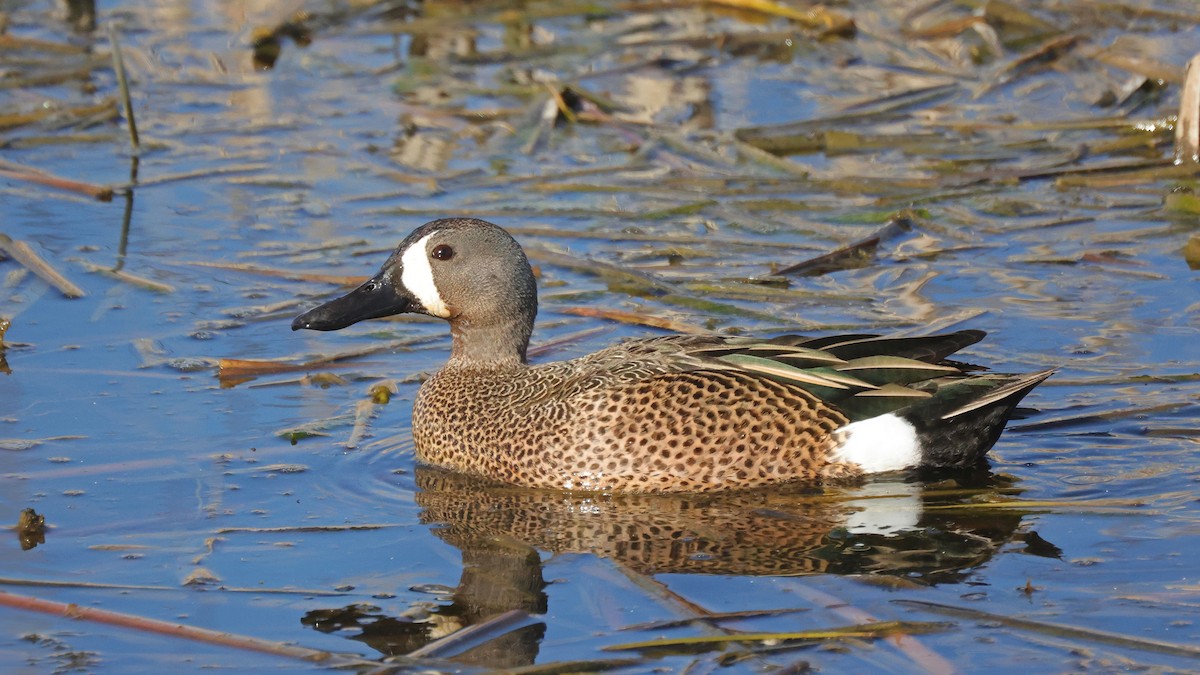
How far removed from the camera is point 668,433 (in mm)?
5699

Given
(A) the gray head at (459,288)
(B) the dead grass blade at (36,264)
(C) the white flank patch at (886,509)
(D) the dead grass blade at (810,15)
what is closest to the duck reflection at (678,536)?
(C) the white flank patch at (886,509)

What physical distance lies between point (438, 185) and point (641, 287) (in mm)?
1826

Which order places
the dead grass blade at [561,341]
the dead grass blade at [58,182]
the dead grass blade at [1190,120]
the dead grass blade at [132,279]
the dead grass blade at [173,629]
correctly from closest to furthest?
the dead grass blade at [173,629] → the dead grass blade at [561,341] → the dead grass blade at [132,279] → the dead grass blade at [1190,120] → the dead grass blade at [58,182]

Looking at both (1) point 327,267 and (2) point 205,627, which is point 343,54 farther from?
(2) point 205,627

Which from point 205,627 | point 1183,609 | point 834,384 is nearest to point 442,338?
point 834,384

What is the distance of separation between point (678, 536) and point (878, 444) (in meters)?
0.82

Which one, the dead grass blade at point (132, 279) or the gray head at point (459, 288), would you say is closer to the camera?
the gray head at point (459, 288)

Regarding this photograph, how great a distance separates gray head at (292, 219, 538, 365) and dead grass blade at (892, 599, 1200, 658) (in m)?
2.16

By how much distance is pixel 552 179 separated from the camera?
28.7ft

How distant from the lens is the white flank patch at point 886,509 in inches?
207

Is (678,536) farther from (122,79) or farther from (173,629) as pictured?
(122,79)

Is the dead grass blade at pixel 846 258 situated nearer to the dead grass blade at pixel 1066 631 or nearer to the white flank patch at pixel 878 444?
the white flank patch at pixel 878 444

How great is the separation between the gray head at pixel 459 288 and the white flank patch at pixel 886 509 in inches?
55.7

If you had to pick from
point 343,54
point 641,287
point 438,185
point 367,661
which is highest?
point 343,54
